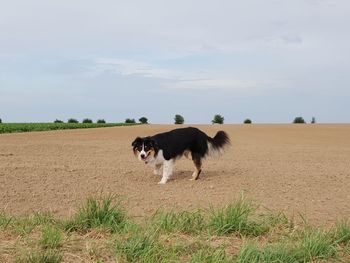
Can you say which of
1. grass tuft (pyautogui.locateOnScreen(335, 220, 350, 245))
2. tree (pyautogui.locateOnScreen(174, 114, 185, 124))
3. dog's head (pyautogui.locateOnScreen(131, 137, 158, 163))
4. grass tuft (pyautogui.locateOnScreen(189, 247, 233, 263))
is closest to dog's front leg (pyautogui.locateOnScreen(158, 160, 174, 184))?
dog's head (pyautogui.locateOnScreen(131, 137, 158, 163))

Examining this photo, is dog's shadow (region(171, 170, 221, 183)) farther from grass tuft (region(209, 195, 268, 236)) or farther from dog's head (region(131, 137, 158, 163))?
grass tuft (region(209, 195, 268, 236))

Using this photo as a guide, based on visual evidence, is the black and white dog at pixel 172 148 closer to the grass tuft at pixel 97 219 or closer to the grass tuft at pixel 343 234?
the grass tuft at pixel 97 219

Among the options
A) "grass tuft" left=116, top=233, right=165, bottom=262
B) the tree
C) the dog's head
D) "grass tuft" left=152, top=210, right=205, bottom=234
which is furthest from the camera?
the tree

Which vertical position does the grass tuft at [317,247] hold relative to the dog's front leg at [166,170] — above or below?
below

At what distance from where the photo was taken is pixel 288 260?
5.34 metres

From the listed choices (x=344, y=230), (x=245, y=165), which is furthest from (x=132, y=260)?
(x=245, y=165)

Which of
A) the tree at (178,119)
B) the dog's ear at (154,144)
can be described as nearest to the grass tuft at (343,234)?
the dog's ear at (154,144)

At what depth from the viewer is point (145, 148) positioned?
1163cm

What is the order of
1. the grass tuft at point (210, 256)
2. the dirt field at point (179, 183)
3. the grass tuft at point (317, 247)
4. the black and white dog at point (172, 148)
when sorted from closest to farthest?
the grass tuft at point (210, 256) < the grass tuft at point (317, 247) < the dirt field at point (179, 183) < the black and white dog at point (172, 148)

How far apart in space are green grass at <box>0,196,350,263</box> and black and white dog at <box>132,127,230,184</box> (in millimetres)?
4661

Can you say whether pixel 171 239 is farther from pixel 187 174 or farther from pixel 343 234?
pixel 187 174

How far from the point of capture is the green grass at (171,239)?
17.5 ft

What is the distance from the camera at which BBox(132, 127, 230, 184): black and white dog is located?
462 inches

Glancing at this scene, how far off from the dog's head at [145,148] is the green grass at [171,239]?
4.56m
